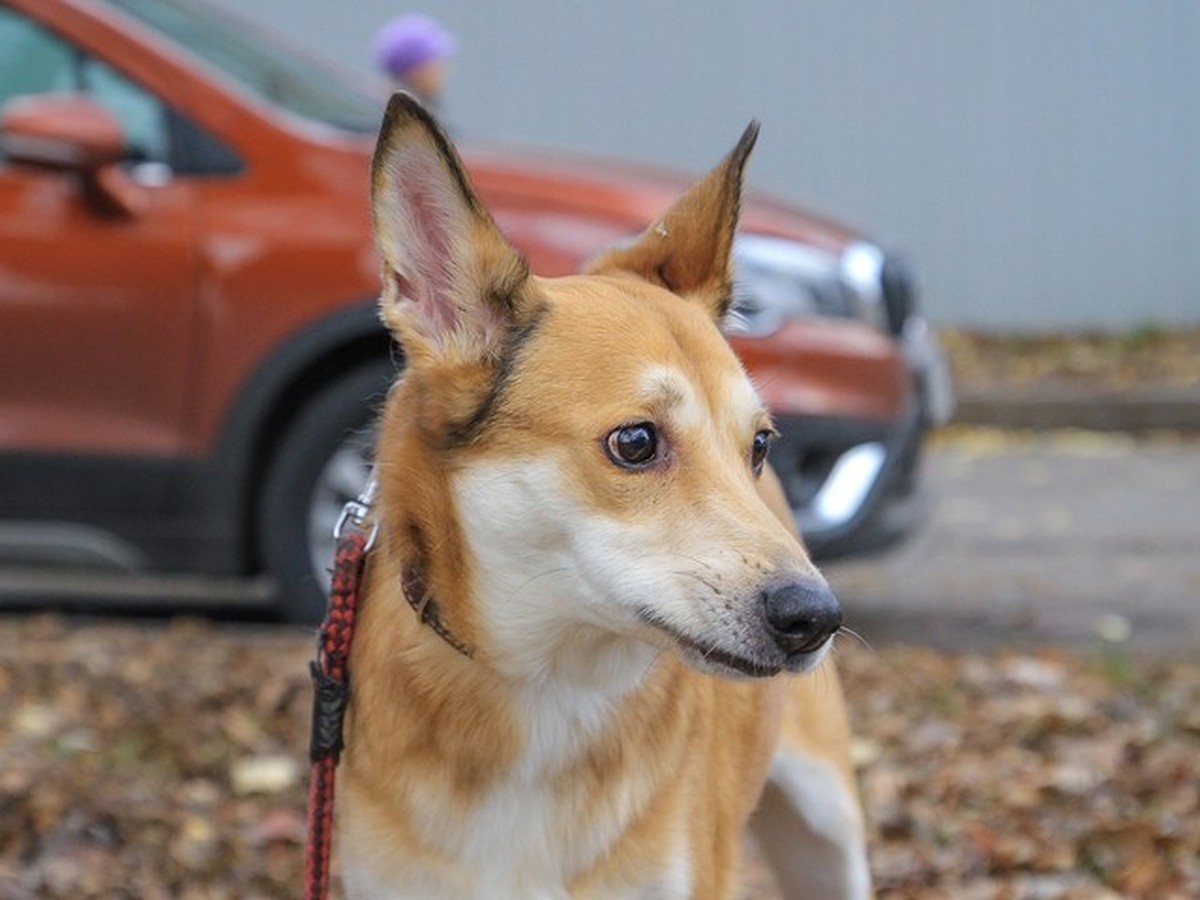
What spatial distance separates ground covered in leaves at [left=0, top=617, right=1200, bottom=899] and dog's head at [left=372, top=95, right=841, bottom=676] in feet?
5.92

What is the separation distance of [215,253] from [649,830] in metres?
3.77

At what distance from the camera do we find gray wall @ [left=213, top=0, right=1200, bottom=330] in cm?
1490

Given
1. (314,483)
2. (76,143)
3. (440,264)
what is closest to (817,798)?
Answer: (440,264)

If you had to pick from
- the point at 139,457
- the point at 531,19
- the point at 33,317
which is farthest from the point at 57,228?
the point at 531,19

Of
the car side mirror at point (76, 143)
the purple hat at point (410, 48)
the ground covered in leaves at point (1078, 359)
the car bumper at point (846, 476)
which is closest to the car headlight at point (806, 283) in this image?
the car bumper at point (846, 476)

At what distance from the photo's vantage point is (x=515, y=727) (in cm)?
332

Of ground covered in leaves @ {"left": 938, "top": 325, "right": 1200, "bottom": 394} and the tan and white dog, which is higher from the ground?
the tan and white dog

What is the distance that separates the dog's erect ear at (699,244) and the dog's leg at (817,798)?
729 millimetres

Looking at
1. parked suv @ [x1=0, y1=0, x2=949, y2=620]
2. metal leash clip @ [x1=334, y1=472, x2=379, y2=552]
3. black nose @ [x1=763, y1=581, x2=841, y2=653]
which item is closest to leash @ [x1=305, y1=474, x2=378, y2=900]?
metal leash clip @ [x1=334, y1=472, x2=379, y2=552]

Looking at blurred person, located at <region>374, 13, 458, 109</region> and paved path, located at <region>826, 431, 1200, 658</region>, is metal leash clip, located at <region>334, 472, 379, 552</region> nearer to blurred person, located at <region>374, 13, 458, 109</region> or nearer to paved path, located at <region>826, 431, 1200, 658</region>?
paved path, located at <region>826, 431, 1200, 658</region>

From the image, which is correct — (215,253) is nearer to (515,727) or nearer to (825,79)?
(515,727)

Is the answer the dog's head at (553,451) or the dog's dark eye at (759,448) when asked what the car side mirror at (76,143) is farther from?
the dog's dark eye at (759,448)

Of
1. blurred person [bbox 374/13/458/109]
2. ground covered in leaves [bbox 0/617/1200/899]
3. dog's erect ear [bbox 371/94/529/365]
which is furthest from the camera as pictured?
blurred person [bbox 374/13/458/109]

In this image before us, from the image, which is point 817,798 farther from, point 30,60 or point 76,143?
point 30,60
